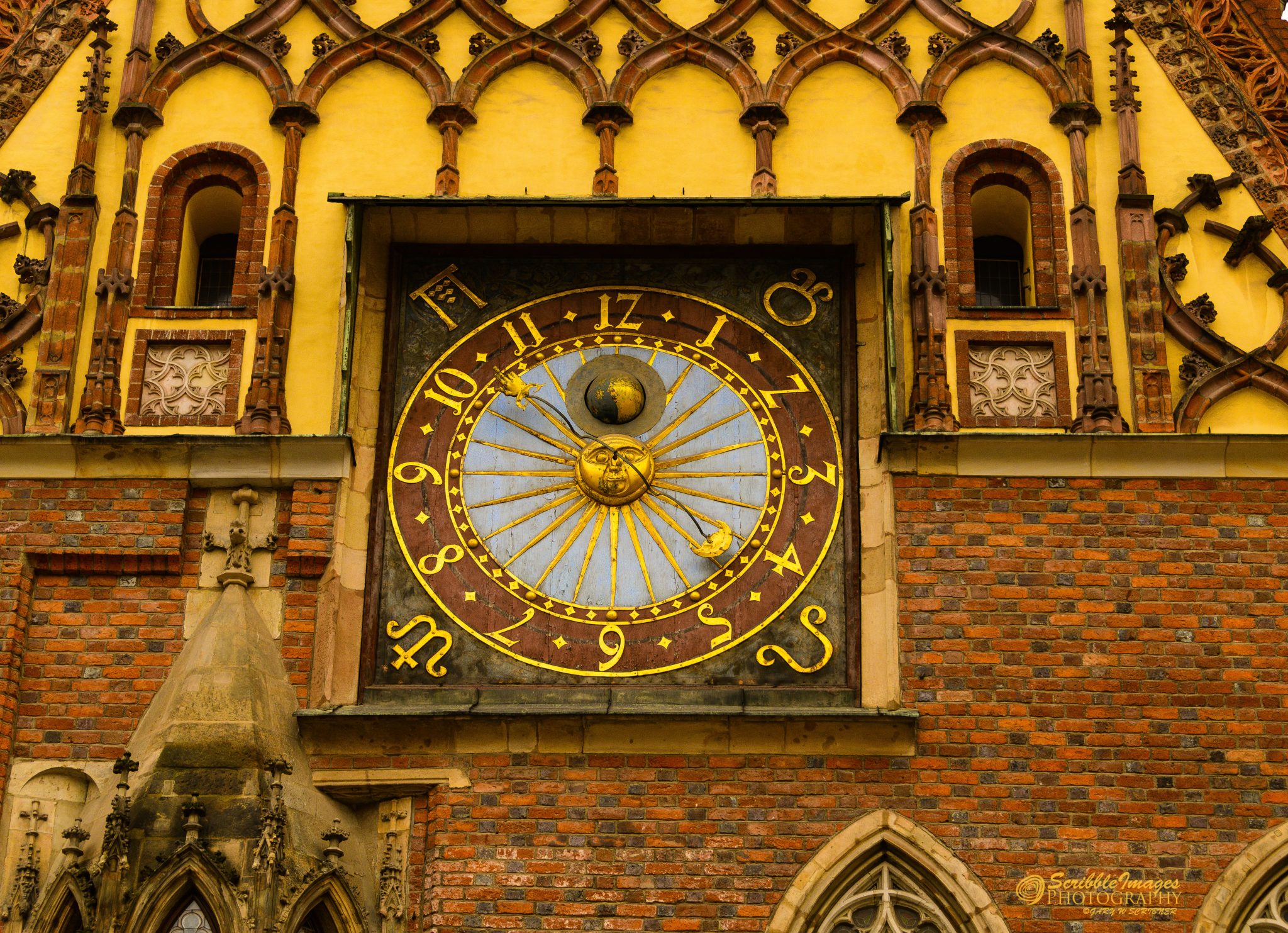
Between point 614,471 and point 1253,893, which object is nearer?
point 1253,893

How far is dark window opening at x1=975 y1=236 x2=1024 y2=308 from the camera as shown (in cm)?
1291

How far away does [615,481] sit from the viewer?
12156 mm

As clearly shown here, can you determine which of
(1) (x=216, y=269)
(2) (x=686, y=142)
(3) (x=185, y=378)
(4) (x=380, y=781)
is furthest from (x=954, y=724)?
(1) (x=216, y=269)

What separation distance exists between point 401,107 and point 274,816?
14.0 feet

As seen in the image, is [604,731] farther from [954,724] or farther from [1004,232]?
[1004,232]

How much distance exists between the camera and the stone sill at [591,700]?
11.4 metres

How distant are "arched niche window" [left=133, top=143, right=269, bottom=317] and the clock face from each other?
3.84ft

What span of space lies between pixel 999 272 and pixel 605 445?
2.44 metres

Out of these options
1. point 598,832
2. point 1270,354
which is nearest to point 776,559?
point 598,832

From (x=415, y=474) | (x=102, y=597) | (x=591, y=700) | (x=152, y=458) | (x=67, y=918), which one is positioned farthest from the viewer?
(x=415, y=474)

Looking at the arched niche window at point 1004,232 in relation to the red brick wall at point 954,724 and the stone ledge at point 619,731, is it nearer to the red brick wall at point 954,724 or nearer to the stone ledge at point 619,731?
the red brick wall at point 954,724

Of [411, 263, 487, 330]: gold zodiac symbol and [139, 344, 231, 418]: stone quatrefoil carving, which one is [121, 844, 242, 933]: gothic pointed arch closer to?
[139, 344, 231, 418]: stone quatrefoil carving

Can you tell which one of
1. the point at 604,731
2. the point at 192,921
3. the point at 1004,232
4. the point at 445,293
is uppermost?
the point at 1004,232

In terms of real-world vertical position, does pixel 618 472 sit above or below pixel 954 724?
above
